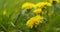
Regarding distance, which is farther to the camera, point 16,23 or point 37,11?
point 16,23

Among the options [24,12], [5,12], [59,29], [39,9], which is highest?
[5,12]

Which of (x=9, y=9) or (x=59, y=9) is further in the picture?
(x=9, y=9)

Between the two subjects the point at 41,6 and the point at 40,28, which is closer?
the point at 40,28

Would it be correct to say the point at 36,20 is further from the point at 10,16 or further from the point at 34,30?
the point at 10,16

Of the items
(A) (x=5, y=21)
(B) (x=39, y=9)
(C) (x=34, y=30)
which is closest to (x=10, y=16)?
(A) (x=5, y=21)

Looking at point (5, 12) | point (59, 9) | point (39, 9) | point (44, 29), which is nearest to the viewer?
point (44, 29)

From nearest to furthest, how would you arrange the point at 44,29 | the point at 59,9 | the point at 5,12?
the point at 44,29 → the point at 59,9 → the point at 5,12

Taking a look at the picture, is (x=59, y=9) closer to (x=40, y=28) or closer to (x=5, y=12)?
(x=40, y=28)

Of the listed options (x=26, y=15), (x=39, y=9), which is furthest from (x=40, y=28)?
(x=26, y=15)

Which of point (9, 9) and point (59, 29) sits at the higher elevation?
point (9, 9)
